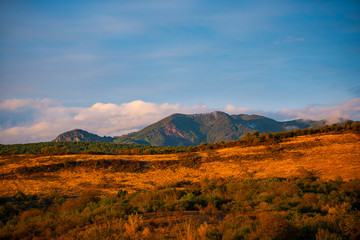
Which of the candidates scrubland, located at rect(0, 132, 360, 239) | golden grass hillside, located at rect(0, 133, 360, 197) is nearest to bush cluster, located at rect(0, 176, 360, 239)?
scrubland, located at rect(0, 132, 360, 239)

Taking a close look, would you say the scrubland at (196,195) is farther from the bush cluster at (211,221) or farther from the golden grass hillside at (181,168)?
the golden grass hillside at (181,168)

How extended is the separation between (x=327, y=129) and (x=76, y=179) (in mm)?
56123

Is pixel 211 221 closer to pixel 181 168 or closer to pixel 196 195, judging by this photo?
pixel 196 195

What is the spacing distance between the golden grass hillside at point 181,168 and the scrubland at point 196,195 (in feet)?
0.49

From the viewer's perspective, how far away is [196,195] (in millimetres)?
18047

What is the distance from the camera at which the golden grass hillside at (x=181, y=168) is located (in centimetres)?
2588

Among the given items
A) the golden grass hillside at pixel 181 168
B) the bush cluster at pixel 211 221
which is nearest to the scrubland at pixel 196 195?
the bush cluster at pixel 211 221

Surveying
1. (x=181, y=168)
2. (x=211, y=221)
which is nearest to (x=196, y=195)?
(x=211, y=221)

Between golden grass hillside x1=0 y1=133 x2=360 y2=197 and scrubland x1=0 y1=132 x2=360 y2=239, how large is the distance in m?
0.15

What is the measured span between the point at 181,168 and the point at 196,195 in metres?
18.7

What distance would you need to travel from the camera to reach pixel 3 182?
2966 centimetres

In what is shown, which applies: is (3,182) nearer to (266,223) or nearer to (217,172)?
(217,172)

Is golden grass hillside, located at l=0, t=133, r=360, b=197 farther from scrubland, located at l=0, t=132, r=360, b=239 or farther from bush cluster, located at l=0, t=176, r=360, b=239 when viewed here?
bush cluster, located at l=0, t=176, r=360, b=239

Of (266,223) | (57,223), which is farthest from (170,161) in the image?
(266,223)
